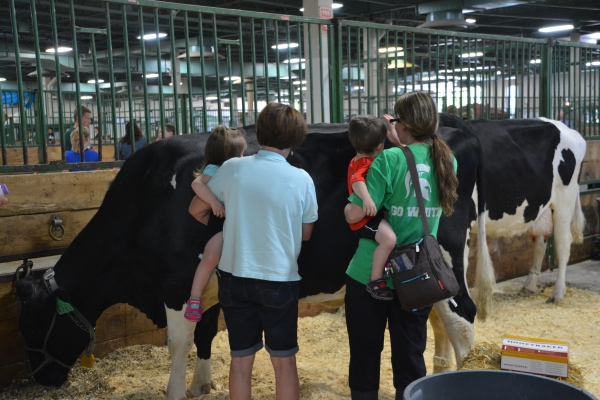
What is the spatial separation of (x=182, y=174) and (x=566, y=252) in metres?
5.11

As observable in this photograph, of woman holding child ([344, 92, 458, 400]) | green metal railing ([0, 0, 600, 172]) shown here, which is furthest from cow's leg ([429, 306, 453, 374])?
green metal railing ([0, 0, 600, 172])

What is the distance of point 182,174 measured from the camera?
369cm

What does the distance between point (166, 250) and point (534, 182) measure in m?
4.02

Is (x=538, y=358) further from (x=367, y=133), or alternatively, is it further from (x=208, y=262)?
(x=208, y=262)

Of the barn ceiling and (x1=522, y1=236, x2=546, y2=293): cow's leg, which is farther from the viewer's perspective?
the barn ceiling

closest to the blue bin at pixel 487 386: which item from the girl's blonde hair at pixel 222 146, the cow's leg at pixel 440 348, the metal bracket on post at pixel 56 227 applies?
the girl's blonde hair at pixel 222 146

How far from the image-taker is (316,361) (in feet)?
16.2

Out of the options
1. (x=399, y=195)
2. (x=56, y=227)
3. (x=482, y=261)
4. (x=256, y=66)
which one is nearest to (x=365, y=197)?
(x=399, y=195)

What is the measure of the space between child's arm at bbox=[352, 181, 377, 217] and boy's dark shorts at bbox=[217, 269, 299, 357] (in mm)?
534

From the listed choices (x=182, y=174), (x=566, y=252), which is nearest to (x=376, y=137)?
(x=182, y=174)

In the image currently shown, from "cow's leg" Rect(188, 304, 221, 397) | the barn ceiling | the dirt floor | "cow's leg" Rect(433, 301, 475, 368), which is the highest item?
the barn ceiling

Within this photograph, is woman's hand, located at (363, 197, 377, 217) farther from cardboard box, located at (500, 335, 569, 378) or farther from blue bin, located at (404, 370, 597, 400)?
cardboard box, located at (500, 335, 569, 378)

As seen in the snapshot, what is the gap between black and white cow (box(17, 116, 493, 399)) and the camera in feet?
12.2

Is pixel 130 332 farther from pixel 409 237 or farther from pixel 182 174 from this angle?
pixel 409 237
